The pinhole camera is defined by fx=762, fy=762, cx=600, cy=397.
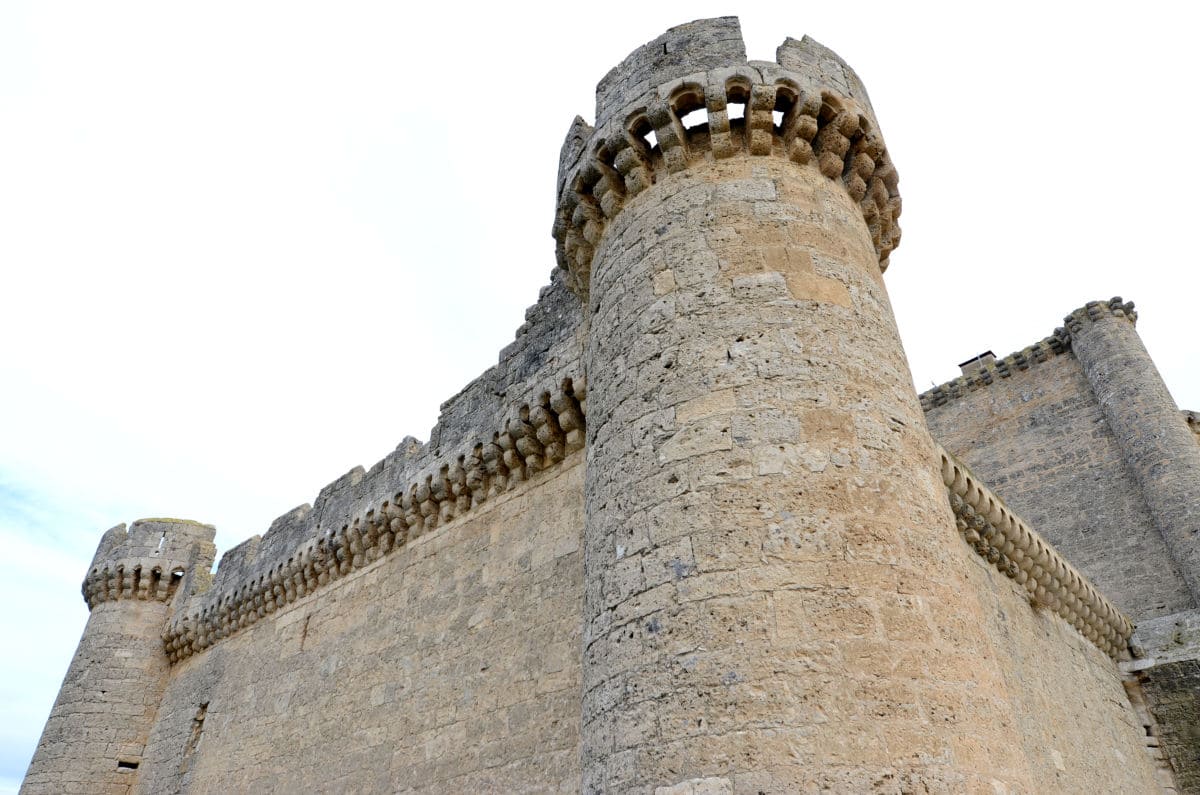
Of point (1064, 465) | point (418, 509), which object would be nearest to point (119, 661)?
point (418, 509)

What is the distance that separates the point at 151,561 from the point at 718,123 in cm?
1170

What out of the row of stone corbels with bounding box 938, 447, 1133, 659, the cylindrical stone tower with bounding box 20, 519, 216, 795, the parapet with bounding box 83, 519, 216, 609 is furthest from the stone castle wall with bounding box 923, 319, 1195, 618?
the cylindrical stone tower with bounding box 20, 519, 216, 795

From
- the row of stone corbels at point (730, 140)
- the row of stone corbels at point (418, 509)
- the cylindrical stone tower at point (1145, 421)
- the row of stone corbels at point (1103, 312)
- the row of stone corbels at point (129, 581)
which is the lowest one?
the row of stone corbels at point (418, 509)

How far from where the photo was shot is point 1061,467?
12.2 m

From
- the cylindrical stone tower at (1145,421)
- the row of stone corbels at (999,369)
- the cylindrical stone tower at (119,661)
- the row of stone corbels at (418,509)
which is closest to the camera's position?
the row of stone corbels at (418,509)

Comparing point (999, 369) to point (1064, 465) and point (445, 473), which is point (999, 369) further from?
point (445, 473)

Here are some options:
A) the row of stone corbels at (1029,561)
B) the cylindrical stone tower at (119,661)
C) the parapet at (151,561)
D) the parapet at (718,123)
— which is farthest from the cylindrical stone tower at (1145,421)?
the cylindrical stone tower at (119,661)

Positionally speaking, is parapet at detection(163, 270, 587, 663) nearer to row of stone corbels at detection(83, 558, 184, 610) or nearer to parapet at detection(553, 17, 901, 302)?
parapet at detection(553, 17, 901, 302)

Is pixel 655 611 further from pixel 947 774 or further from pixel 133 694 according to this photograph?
pixel 133 694

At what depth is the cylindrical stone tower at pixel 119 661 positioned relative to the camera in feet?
34.4

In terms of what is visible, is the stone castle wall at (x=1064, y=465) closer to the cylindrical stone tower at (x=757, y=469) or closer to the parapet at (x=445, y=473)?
the parapet at (x=445, y=473)

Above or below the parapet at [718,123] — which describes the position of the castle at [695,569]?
below

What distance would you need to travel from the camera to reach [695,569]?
2.95 meters

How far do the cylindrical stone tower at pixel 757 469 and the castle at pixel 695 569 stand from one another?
0.6 inches
